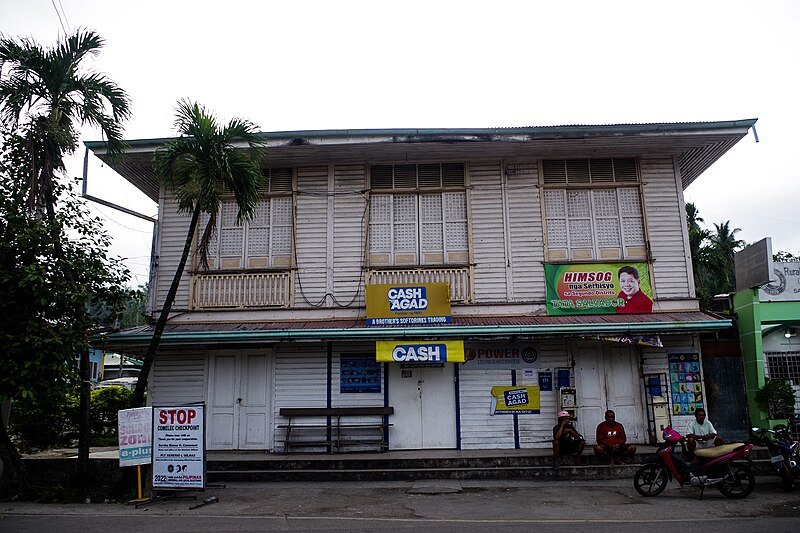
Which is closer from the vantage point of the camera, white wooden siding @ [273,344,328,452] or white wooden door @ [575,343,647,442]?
white wooden door @ [575,343,647,442]

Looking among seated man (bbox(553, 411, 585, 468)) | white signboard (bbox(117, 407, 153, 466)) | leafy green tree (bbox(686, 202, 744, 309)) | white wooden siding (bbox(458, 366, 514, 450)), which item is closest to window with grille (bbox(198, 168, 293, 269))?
white wooden siding (bbox(458, 366, 514, 450))

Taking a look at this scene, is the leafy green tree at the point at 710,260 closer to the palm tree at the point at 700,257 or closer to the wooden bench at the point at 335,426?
the palm tree at the point at 700,257

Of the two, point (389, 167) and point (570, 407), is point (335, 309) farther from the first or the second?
point (570, 407)

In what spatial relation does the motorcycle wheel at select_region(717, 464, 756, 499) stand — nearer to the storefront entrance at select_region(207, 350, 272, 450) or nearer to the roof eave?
the roof eave

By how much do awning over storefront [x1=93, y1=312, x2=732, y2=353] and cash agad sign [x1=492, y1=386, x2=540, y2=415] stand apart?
1.55 m

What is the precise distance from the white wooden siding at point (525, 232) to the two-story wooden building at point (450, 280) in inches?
1.7

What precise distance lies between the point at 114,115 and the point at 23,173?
1.82 metres

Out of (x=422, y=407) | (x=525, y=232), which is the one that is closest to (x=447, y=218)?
(x=525, y=232)

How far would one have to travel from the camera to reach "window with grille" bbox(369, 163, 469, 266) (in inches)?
569

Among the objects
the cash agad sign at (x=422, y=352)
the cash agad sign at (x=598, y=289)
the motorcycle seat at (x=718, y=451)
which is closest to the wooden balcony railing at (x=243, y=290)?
the cash agad sign at (x=422, y=352)

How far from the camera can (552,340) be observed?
1408 cm

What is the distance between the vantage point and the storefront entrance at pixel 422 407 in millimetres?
13742

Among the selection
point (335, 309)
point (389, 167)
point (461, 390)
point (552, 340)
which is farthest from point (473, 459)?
point (389, 167)

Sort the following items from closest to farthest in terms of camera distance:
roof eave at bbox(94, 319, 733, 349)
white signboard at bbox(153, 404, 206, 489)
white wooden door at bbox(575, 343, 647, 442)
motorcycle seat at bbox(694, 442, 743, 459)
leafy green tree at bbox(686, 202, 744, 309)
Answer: motorcycle seat at bbox(694, 442, 743, 459), white signboard at bbox(153, 404, 206, 489), roof eave at bbox(94, 319, 733, 349), white wooden door at bbox(575, 343, 647, 442), leafy green tree at bbox(686, 202, 744, 309)
